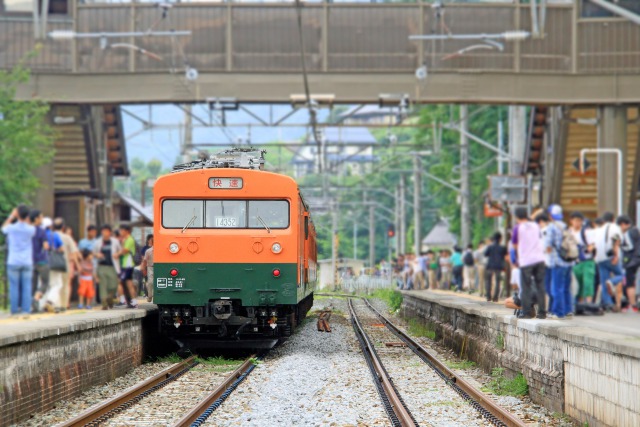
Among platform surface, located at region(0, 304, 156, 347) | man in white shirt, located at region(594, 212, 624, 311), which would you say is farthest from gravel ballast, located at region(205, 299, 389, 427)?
man in white shirt, located at region(594, 212, 624, 311)

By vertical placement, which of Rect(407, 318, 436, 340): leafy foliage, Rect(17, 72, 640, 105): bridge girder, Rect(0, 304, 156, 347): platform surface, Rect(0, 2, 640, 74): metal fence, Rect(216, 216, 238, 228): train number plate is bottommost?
Rect(407, 318, 436, 340): leafy foliage

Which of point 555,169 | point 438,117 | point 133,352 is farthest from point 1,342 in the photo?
point 438,117

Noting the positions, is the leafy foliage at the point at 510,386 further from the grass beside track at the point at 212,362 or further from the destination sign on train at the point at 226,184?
the destination sign on train at the point at 226,184

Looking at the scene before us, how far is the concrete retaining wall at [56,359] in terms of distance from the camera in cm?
1019

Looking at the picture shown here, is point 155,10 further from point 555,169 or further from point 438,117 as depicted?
point 438,117

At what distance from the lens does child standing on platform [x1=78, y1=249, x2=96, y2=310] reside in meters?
21.5

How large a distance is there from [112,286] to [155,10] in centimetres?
1065

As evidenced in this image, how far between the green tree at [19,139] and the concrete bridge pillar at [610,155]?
12.7 metres

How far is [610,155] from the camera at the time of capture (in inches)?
1107

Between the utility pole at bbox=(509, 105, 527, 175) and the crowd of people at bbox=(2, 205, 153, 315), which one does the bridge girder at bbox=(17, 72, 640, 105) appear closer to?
the crowd of people at bbox=(2, 205, 153, 315)

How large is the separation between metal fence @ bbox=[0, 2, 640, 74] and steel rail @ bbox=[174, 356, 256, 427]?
14123 millimetres

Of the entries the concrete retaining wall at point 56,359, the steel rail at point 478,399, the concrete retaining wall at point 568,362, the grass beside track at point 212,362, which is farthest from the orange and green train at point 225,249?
the concrete retaining wall at point 568,362

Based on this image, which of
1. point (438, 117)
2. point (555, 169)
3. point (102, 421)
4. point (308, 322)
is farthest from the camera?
point (438, 117)

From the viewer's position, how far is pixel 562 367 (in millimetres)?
10906
